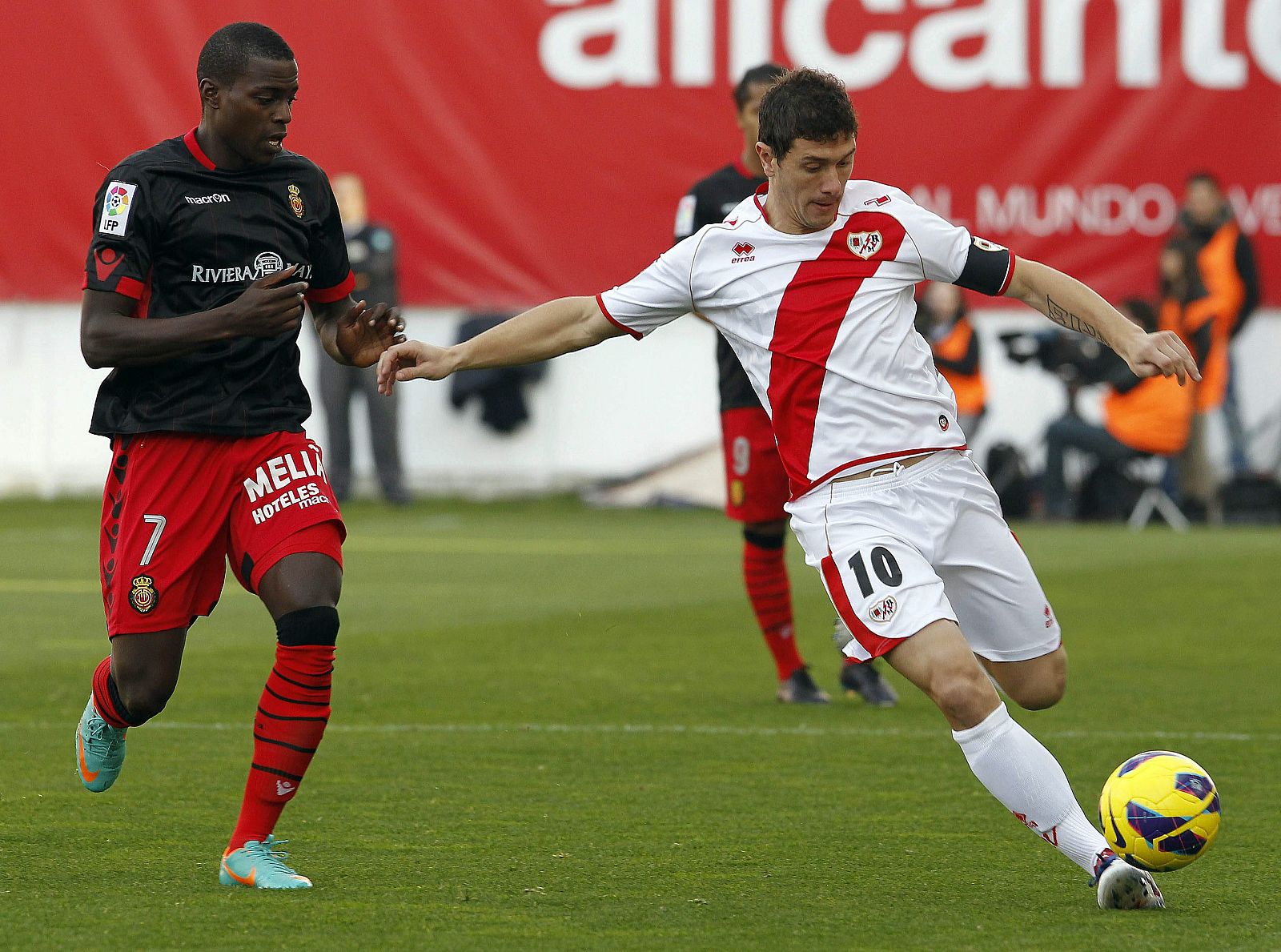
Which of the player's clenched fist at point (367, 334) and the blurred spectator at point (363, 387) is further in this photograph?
the blurred spectator at point (363, 387)

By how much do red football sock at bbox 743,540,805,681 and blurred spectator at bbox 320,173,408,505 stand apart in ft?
33.2

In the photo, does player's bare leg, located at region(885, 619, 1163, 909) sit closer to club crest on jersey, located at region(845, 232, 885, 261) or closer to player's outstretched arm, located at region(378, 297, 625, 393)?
club crest on jersey, located at region(845, 232, 885, 261)

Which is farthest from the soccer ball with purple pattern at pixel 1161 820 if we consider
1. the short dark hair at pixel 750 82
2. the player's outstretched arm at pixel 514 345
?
the short dark hair at pixel 750 82

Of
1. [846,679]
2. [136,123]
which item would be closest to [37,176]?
[136,123]

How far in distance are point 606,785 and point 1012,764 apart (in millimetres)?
2159

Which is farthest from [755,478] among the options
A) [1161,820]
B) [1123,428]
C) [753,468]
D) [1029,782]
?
[1123,428]

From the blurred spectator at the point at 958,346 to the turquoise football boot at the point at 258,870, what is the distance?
42.8ft

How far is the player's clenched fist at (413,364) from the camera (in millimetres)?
5543

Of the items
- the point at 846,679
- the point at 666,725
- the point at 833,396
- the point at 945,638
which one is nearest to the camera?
the point at 945,638

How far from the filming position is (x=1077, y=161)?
19438mm

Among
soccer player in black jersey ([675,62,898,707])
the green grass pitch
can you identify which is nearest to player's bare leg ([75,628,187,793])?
the green grass pitch

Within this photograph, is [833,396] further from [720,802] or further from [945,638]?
[720,802]

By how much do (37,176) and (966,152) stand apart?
828cm

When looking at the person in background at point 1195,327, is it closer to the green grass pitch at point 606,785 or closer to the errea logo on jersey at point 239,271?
the green grass pitch at point 606,785
